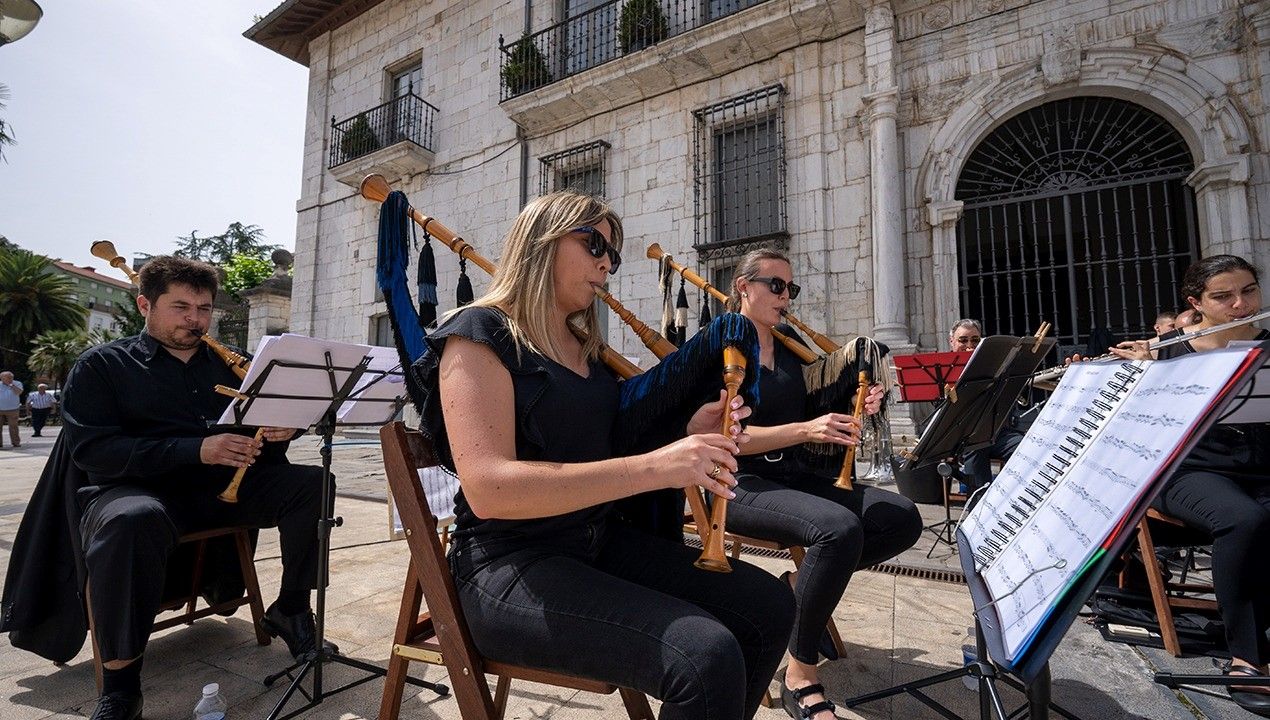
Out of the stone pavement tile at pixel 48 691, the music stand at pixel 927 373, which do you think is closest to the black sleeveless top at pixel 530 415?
the stone pavement tile at pixel 48 691

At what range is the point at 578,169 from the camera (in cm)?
1081

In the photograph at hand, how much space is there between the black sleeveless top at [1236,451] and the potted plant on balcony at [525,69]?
10.6 meters

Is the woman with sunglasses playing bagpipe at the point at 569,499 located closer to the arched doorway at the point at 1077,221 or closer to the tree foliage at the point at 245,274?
the arched doorway at the point at 1077,221

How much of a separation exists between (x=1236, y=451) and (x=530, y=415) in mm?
3155

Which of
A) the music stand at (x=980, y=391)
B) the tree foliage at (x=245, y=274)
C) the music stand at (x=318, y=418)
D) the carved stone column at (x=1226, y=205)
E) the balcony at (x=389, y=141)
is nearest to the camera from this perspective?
the music stand at (x=318, y=418)

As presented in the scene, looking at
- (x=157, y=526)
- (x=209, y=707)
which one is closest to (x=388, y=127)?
(x=157, y=526)

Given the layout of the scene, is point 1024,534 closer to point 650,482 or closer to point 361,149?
point 650,482

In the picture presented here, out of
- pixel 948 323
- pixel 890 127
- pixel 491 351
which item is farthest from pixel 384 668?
pixel 890 127

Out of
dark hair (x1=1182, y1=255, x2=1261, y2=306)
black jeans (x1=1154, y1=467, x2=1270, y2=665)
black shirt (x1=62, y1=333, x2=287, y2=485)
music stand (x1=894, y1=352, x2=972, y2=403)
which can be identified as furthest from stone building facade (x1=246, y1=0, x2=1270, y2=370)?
black shirt (x1=62, y1=333, x2=287, y2=485)

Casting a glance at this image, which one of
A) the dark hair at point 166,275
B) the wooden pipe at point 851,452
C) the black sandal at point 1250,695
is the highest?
the dark hair at point 166,275

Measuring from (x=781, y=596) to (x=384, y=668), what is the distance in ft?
5.84

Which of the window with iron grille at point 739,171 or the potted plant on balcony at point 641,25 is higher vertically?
the potted plant on balcony at point 641,25

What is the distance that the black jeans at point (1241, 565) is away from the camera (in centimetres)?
223

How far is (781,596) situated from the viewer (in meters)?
1.50
